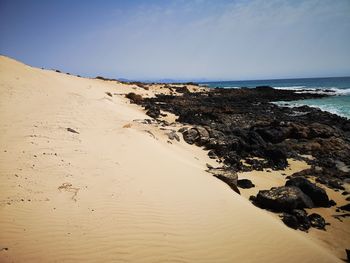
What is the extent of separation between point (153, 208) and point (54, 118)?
30.2 ft

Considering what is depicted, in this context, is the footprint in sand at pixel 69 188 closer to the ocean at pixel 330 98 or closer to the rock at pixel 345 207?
the rock at pixel 345 207

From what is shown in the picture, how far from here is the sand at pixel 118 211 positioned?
4820 mm

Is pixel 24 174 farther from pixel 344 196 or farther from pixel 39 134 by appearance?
pixel 344 196

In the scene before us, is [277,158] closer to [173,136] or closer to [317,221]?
[173,136]

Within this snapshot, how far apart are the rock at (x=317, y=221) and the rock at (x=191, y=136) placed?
831cm

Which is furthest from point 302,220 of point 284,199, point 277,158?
point 277,158

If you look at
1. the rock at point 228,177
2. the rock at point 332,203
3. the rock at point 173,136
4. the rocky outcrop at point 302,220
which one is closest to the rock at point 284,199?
the rocky outcrop at point 302,220

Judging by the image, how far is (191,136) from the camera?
52.1 ft

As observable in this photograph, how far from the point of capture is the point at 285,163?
1334 centimetres

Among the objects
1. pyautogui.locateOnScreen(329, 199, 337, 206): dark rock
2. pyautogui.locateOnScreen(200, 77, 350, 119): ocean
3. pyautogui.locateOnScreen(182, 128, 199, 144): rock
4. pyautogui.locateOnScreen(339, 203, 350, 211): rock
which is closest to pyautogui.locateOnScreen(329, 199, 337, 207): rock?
pyautogui.locateOnScreen(329, 199, 337, 206): dark rock

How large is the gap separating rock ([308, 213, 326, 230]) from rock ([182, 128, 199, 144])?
831 cm

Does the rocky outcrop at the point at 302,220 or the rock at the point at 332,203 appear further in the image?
the rock at the point at 332,203

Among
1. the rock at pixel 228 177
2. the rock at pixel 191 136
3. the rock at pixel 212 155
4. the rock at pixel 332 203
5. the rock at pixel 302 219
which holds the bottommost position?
the rock at pixel 332 203

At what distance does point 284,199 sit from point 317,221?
3.48 feet
